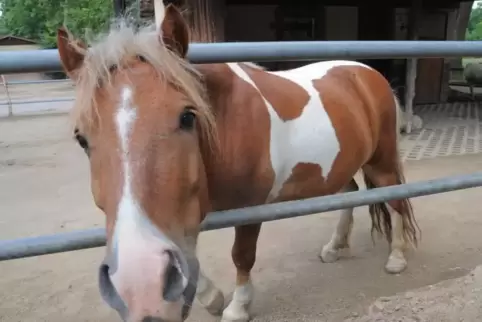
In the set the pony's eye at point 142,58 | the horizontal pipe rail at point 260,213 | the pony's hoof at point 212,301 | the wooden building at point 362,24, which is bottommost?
the pony's hoof at point 212,301

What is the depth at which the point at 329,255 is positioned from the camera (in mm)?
3285

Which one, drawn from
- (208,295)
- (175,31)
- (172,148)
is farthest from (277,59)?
(208,295)

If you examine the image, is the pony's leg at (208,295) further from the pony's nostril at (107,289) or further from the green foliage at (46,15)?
the green foliage at (46,15)

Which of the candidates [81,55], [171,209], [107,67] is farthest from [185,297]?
[81,55]

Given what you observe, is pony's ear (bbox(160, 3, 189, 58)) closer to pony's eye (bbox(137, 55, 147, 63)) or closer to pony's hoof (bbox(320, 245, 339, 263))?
pony's eye (bbox(137, 55, 147, 63))

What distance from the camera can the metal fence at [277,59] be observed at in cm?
125

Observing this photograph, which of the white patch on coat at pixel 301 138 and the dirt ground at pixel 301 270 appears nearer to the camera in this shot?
the white patch on coat at pixel 301 138

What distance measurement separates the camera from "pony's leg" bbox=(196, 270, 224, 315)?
2473 mm

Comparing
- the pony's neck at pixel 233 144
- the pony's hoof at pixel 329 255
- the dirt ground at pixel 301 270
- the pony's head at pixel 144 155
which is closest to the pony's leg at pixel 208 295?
the dirt ground at pixel 301 270

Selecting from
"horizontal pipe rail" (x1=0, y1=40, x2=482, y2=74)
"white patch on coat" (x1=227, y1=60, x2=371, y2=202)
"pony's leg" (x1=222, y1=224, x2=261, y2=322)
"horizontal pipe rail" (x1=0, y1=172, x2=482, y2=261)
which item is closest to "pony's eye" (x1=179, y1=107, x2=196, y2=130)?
"horizontal pipe rail" (x1=0, y1=40, x2=482, y2=74)

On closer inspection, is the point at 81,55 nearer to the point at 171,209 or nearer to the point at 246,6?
the point at 171,209

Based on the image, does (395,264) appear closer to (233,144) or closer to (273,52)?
(233,144)

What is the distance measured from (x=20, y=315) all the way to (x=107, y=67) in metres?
1.95

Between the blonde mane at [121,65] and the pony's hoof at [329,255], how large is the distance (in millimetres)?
2083
